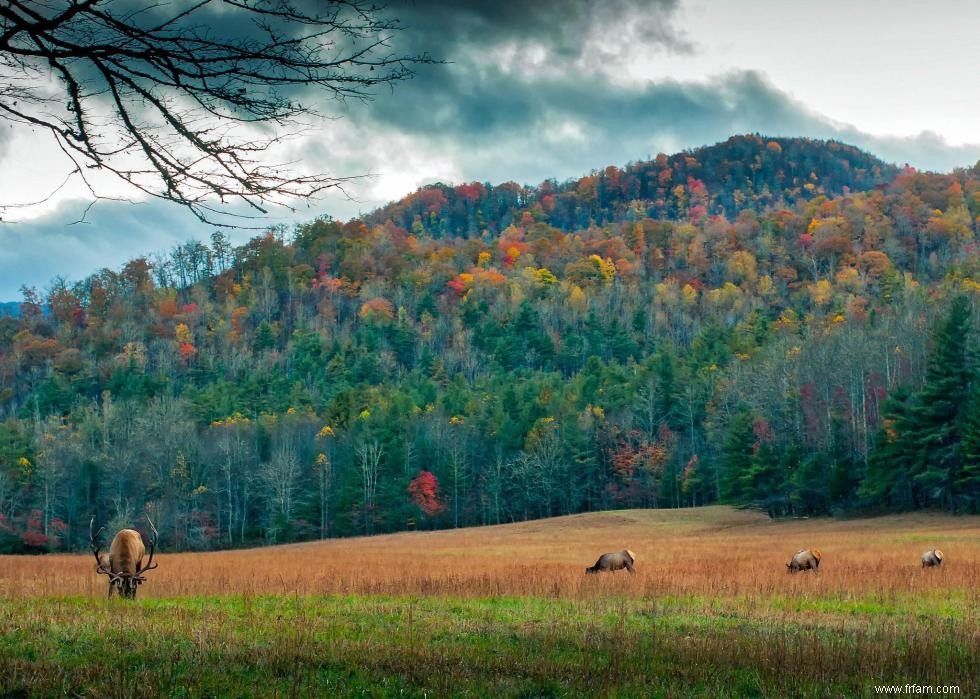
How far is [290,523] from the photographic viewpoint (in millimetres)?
77188

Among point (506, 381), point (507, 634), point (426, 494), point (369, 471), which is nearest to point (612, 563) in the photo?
point (507, 634)

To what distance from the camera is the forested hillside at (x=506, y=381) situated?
202 ft

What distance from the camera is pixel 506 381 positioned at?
122188mm

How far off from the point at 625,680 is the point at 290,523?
243 feet

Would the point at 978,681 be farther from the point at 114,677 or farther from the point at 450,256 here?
the point at 450,256

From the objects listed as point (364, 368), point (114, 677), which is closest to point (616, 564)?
point (114, 677)

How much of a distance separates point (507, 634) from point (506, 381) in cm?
11255

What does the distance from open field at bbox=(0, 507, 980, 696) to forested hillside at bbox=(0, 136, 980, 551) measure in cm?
3652

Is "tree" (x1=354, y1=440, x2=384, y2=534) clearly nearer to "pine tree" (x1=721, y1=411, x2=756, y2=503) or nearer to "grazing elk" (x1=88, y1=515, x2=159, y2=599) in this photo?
"pine tree" (x1=721, y1=411, x2=756, y2=503)

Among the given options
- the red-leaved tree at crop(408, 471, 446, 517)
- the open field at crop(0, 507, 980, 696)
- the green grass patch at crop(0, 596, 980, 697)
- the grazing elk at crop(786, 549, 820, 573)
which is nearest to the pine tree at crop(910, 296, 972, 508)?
the open field at crop(0, 507, 980, 696)

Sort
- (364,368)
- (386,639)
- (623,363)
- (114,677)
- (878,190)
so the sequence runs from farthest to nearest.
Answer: (878,190)
(623,363)
(364,368)
(386,639)
(114,677)

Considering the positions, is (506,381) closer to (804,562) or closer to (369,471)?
(369,471)

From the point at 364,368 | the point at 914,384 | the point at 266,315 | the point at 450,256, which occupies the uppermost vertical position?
the point at 450,256

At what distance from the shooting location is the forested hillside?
61562 mm
